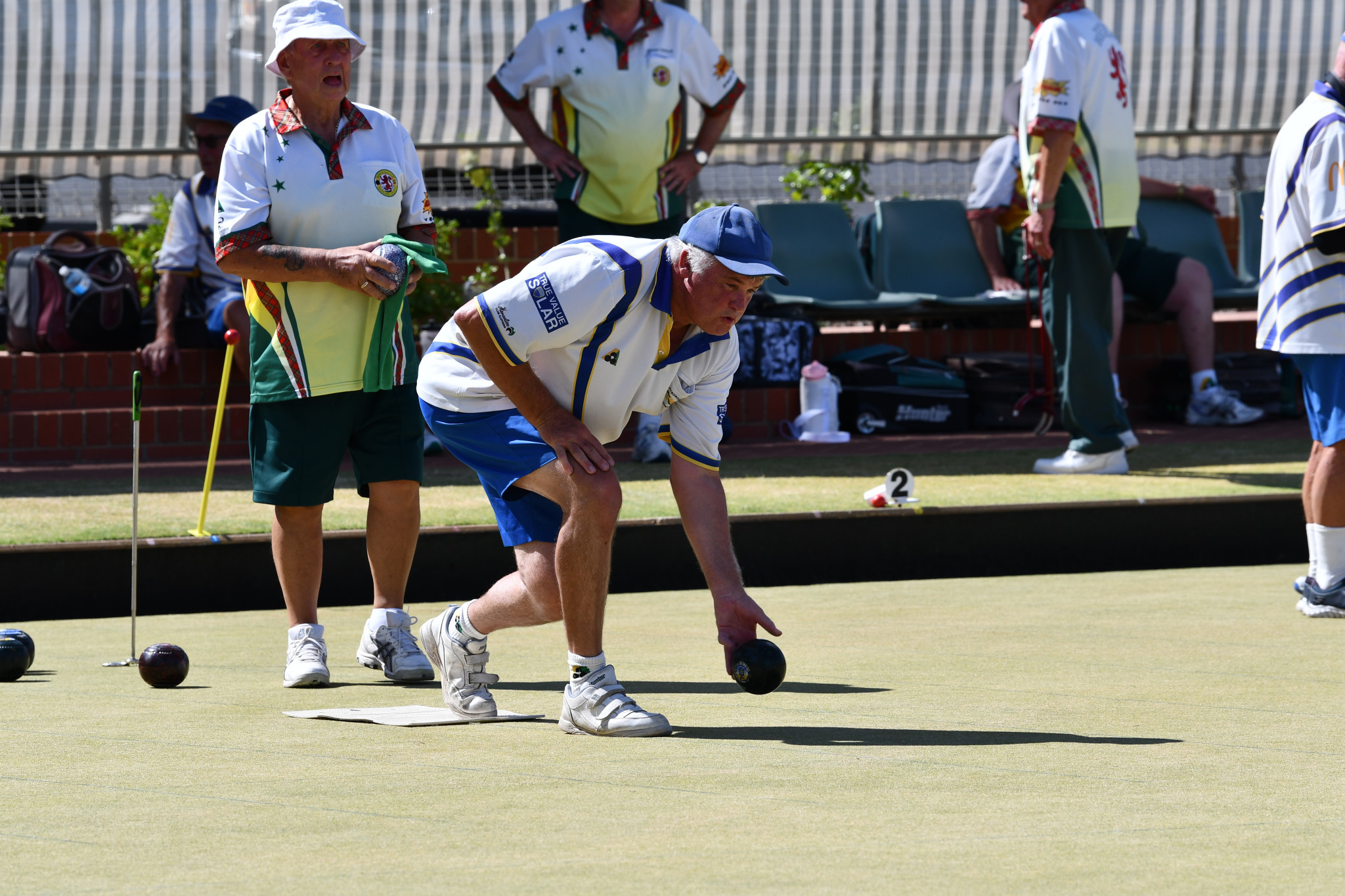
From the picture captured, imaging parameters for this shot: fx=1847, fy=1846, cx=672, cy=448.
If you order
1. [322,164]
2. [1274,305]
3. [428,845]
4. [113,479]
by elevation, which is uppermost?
[322,164]

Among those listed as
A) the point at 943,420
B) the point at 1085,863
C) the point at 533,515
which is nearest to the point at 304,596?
the point at 533,515

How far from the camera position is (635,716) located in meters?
3.21

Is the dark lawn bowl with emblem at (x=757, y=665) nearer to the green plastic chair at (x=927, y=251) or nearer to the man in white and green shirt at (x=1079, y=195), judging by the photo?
the man in white and green shirt at (x=1079, y=195)

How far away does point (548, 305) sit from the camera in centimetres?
320

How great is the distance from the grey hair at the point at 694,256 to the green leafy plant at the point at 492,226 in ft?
16.1

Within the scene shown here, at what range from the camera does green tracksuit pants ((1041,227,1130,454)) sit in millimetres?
6699

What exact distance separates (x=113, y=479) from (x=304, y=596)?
2842 millimetres

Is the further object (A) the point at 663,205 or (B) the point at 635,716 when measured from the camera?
(A) the point at 663,205

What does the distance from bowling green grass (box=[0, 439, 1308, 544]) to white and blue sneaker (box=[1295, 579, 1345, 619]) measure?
1.26 metres

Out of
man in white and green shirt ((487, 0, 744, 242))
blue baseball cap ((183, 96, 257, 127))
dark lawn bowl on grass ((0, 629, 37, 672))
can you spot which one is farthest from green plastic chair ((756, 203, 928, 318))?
dark lawn bowl on grass ((0, 629, 37, 672))

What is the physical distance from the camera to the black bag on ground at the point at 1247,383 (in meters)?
8.77

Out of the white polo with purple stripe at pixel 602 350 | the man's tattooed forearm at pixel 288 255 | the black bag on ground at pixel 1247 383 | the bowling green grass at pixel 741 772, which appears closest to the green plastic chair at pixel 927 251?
the black bag on ground at pixel 1247 383

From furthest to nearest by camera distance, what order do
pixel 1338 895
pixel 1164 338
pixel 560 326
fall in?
pixel 1164 338
pixel 560 326
pixel 1338 895

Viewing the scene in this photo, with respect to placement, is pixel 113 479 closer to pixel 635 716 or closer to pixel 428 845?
pixel 635 716
